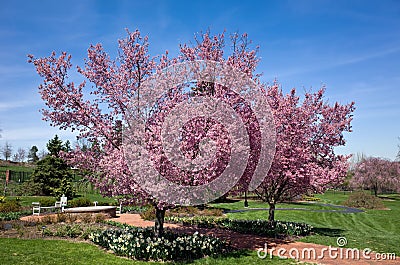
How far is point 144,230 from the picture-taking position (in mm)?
11609

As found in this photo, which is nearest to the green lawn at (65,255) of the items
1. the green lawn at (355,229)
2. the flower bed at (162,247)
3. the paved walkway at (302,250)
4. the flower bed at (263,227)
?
the flower bed at (162,247)

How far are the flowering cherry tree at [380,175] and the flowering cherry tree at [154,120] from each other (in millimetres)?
34059

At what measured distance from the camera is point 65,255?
8.95 meters

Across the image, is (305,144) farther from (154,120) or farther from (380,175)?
(380,175)

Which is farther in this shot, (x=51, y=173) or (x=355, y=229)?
(x=51, y=173)

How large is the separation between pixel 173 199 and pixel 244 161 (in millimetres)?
2413

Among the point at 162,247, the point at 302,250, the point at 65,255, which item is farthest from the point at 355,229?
the point at 65,255

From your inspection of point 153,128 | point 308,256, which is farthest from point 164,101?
point 308,256

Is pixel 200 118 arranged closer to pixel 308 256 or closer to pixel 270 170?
pixel 270 170

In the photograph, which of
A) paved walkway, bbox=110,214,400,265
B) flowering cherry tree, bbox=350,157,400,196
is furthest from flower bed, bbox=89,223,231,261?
flowering cherry tree, bbox=350,157,400,196

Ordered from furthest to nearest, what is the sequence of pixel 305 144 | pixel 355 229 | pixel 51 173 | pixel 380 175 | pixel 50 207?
1. pixel 380 175
2. pixel 51 173
3. pixel 50 207
4. pixel 355 229
5. pixel 305 144

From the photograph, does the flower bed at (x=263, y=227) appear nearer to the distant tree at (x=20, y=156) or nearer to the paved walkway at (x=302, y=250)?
the paved walkway at (x=302, y=250)

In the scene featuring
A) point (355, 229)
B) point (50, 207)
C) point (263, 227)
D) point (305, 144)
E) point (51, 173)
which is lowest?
point (355, 229)

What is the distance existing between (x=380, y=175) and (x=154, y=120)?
41.5m
